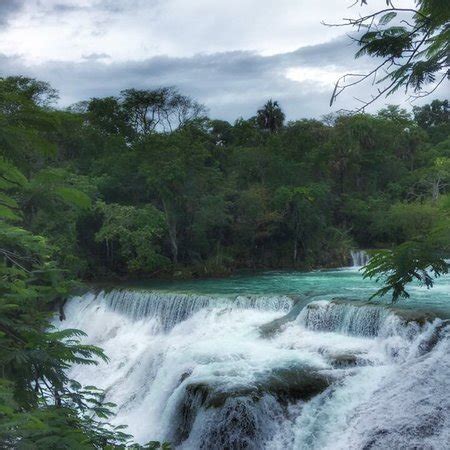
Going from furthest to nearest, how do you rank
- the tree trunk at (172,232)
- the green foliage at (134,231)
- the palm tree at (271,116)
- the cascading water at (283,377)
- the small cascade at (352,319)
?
the palm tree at (271,116) → the tree trunk at (172,232) → the green foliage at (134,231) → the small cascade at (352,319) → the cascading water at (283,377)

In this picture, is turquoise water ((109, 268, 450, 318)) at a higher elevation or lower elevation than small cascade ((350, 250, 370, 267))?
lower

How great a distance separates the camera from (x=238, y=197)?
25.8 m

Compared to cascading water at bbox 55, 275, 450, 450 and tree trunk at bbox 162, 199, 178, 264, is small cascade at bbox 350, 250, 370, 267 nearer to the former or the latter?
tree trunk at bbox 162, 199, 178, 264

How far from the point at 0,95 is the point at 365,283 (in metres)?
16.7

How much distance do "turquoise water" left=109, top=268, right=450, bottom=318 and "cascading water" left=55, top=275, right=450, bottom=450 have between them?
40.1 inches

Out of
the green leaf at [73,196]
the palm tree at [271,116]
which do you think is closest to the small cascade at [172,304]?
the green leaf at [73,196]

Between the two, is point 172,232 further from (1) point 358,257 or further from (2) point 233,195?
(1) point 358,257

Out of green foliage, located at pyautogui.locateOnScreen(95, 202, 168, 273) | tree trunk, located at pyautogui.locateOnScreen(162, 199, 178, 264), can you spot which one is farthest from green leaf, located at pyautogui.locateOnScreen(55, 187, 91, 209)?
tree trunk, located at pyautogui.locateOnScreen(162, 199, 178, 264)

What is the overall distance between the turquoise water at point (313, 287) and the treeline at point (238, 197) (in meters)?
2.13

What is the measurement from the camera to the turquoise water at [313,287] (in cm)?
1312

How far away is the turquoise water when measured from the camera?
517 inches

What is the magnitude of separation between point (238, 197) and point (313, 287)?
29.0 ft

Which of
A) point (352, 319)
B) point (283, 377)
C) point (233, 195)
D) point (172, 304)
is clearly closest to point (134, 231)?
point (233, 195)

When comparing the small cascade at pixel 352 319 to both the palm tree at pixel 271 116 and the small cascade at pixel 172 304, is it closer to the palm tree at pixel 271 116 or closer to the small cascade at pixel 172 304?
the small cascade at pixel 172 304
